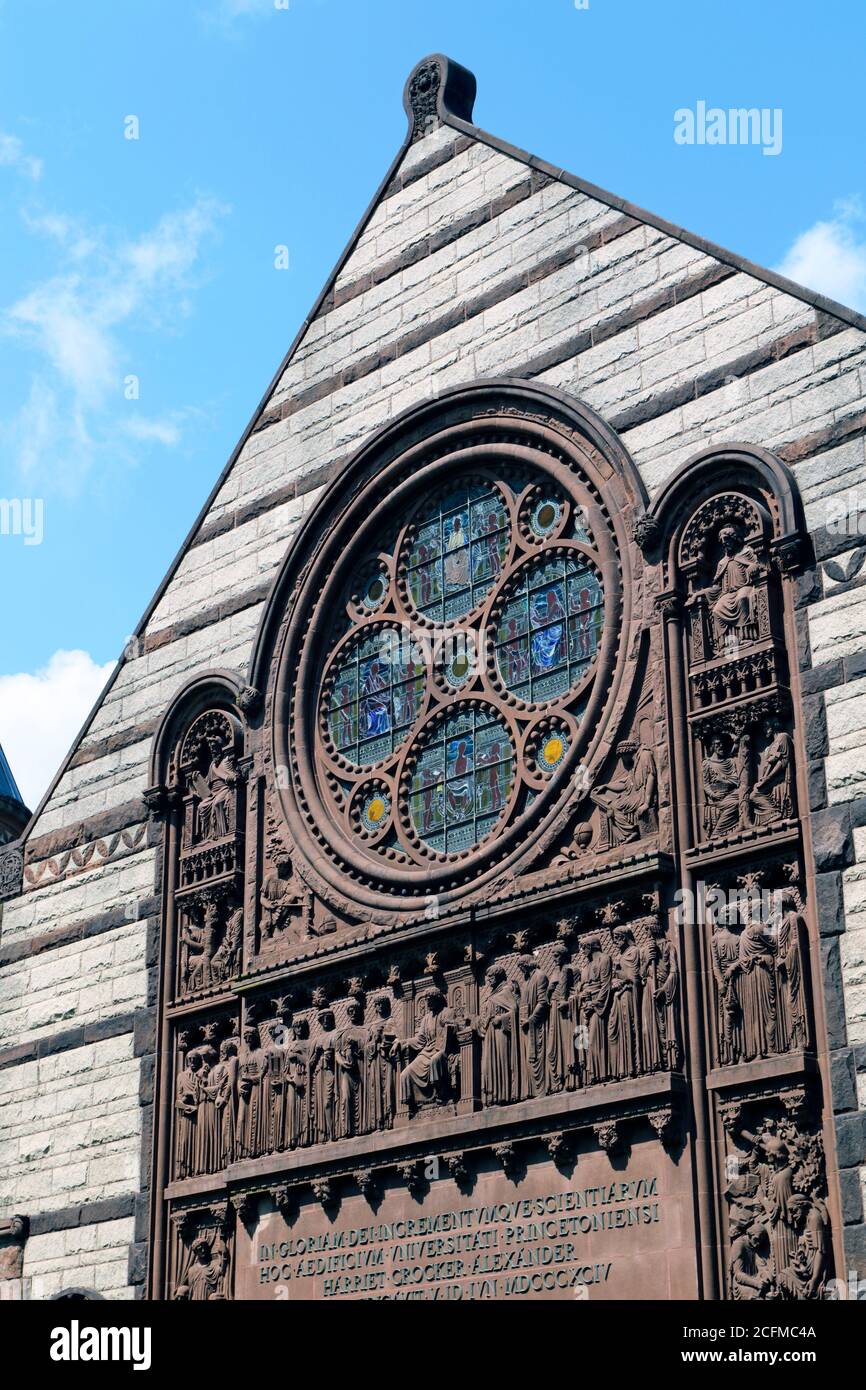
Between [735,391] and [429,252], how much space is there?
15.3 feet

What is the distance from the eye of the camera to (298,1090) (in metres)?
18.2

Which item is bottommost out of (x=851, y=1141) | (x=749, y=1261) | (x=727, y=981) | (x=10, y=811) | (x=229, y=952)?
(x=749, y=1261)

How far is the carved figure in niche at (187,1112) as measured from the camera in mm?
19203

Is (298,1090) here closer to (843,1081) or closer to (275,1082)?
(275,1082)

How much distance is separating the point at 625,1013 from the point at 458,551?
16.8 ft

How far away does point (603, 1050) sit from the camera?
16.2m

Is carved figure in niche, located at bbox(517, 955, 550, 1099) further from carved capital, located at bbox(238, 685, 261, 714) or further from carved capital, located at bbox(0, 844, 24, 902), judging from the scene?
carved capital, located at bbox(0, 844, 24, 902)

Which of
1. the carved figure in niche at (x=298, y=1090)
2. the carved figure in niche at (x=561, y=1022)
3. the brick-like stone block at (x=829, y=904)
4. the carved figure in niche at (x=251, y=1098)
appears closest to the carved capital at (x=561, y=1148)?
the carved figure in niche at (x=561, y=1022)

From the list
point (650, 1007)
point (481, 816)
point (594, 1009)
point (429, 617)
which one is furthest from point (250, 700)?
point (650, 1007)

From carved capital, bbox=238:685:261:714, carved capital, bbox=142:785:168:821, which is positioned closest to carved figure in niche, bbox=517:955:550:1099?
carved capital, bbox=238:685:261:714

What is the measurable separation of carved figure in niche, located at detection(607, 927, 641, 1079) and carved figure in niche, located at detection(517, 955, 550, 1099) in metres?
0.64

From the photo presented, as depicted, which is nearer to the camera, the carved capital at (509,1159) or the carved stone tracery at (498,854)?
the carved stone tracery at (498,854)

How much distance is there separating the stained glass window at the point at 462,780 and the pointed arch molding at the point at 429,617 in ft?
0.42

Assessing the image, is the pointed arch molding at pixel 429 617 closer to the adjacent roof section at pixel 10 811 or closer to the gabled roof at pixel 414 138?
the gabled roof at pixel 414 138
